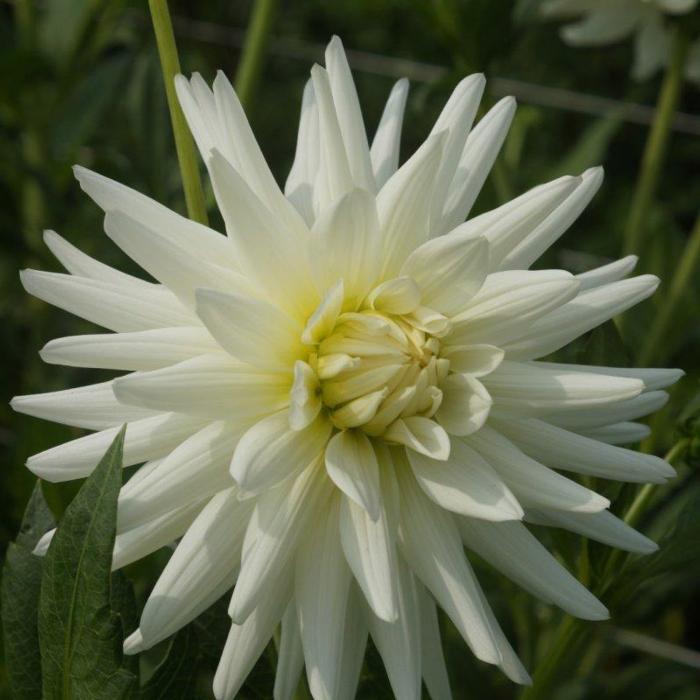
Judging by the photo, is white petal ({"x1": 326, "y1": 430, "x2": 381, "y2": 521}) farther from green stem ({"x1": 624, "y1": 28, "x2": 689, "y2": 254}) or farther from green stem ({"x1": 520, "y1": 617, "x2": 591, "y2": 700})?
green stem ({"x1": 624, "y1": 28, "x2": 689, "y2": 254})

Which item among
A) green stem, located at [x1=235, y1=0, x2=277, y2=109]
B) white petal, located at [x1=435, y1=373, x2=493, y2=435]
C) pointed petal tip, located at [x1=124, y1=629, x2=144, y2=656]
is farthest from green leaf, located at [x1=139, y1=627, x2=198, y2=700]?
green stem, located at [x1=235, y1=0, x2=277, y2=109]

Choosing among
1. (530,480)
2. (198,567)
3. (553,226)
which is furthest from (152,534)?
(553,226)

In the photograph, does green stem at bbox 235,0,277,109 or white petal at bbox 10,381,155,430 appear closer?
white petal at bbox 10,381,155,430

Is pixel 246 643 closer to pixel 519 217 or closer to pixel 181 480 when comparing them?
pixel 181 480

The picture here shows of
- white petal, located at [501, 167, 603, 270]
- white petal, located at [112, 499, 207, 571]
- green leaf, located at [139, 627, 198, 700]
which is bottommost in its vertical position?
green leaf, located at [139, 627, 198, 700]

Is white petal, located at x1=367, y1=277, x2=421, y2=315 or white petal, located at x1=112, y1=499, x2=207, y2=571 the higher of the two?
white petal, located at x1=367, y1=277, x2=421, y2=315

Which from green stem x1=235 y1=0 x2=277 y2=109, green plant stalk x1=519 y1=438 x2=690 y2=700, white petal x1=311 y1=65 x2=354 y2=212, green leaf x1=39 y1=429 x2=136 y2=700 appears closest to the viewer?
green leaf x1=39 y1=429 x2=136 y2=700
